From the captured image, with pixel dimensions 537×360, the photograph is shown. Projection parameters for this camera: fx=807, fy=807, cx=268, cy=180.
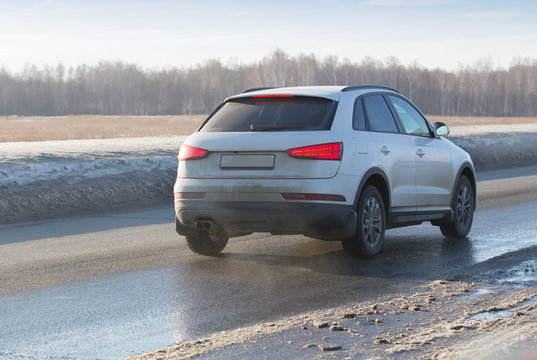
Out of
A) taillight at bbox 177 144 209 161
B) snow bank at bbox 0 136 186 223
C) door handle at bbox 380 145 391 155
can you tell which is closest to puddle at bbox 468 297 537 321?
door handle at bbox 380 145 391 155

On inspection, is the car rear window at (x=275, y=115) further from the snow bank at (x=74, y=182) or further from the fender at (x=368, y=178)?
the snow bank at (x=74, y=182)

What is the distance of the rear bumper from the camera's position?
296 inches

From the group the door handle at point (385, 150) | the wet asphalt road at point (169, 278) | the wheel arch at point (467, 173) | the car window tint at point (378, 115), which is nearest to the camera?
the wet asphalt road at point (169, 278)

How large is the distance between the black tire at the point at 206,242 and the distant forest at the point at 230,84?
12611cm

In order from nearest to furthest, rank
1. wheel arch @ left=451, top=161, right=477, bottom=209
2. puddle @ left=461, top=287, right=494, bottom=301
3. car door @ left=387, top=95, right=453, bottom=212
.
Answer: puddle @ left=461, top=287, right=494, bottom=301 < car door @ left=387, top=95, right=453, bottom=212 < wheel arch @ left=451, top=161, right=477, bottom=209

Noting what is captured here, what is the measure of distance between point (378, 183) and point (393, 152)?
0.40m

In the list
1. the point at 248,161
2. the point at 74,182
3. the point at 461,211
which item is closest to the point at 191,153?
the point at 248,161

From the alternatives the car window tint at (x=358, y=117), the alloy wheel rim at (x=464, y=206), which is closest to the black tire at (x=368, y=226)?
the car window tint at (x=358, y=117)

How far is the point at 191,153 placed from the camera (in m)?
7.96

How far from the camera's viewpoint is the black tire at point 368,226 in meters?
7.99

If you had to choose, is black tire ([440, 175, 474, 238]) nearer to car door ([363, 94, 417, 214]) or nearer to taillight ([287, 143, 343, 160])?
car door ([363, 94, 417, 214])

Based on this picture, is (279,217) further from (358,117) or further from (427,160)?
(427,160)

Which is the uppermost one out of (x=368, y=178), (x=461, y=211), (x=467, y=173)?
(x=368, y=178)

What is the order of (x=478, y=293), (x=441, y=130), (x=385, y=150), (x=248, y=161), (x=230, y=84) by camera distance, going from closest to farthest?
1. (x=478, y=293)
2. (x=248, y=161)
3. (x=385, y=150)
4. (x=441, y=130)
5. (x=230, y=84)
